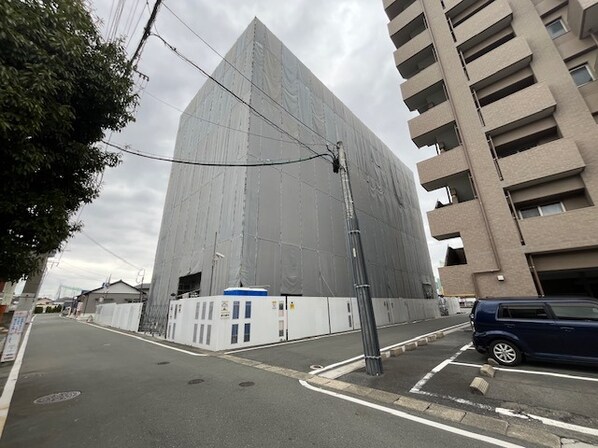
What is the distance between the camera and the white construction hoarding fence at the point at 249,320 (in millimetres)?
9863

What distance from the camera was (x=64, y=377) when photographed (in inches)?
256

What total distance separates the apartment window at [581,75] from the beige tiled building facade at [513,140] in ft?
0.12

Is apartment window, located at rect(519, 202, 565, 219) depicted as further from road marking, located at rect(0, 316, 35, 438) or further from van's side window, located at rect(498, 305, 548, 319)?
road marking, located at rect(0, 316, 35, 438)

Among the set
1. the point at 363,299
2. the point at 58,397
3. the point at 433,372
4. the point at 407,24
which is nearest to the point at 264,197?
the point at 363,299

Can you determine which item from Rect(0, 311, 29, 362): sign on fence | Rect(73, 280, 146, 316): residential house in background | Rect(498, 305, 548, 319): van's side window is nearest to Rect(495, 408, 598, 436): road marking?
Rect(498, 305, 548, 319): van's side window

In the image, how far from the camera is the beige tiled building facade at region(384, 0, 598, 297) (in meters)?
10.4

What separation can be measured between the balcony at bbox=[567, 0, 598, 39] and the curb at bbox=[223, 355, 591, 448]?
1633cm

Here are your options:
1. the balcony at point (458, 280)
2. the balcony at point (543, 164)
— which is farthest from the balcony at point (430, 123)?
the balcony at point (458, 280)

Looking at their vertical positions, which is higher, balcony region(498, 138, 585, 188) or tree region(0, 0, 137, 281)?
balcony region(498, 138, 585, 188)

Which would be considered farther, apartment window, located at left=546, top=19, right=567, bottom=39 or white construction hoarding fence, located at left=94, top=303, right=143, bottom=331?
white construction hoarding fence, located at left=94, top=303, right=143, bottom=331

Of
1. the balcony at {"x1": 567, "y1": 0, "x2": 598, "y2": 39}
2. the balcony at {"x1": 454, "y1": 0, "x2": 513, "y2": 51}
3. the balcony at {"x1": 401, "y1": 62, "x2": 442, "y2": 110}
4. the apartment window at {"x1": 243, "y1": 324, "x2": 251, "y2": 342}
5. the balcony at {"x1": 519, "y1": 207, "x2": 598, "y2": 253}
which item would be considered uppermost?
the balcony at {"x1": 454, "y1": 0, "x2": 513, "y2": 51}

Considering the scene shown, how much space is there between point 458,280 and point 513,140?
7.47 metres

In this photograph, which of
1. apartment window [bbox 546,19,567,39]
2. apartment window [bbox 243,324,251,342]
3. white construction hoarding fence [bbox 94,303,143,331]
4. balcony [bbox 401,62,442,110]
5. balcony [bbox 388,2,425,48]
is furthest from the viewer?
white construction hoarding fence [bbox 94,303,143,331]

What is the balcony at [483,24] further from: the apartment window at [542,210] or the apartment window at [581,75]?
the apartment window at [542,210]
